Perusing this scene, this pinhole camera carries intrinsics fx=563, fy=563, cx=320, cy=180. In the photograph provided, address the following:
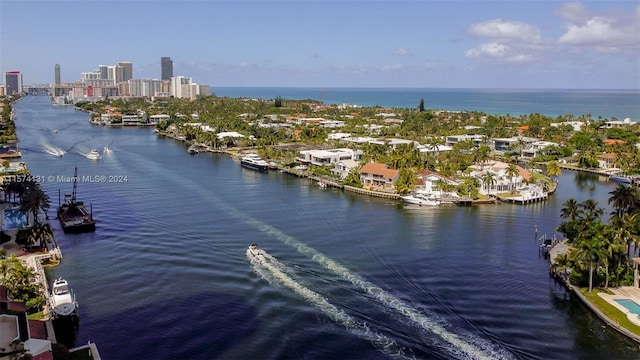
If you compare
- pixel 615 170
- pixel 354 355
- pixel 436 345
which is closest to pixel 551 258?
pixel 436 345

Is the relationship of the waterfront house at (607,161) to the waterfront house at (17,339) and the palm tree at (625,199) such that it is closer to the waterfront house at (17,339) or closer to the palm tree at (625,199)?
the palm tree at (625,199)

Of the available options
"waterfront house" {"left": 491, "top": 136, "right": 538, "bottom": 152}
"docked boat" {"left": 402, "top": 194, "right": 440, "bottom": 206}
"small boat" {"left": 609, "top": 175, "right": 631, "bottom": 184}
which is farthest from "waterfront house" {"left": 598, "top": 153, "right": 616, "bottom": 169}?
"docked boat" {"left": 402, "top": 194, "right": 440, "bottom": 206}

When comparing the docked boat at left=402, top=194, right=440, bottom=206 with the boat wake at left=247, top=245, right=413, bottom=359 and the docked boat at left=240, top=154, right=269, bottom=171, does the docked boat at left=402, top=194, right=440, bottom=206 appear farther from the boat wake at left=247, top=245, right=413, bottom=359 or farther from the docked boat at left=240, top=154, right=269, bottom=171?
the docked boat at left=240, top=154, right=269, bottom=171

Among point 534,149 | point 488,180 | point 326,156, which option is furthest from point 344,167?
point 534,149

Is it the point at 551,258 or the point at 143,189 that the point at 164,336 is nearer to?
the point at 551,258

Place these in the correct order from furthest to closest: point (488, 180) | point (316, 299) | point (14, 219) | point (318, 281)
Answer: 1. point (488, 180)
2. point (14, 219)
3. point (318, 281)
4. point (316, 299)

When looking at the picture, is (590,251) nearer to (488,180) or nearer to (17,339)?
(17,339)
